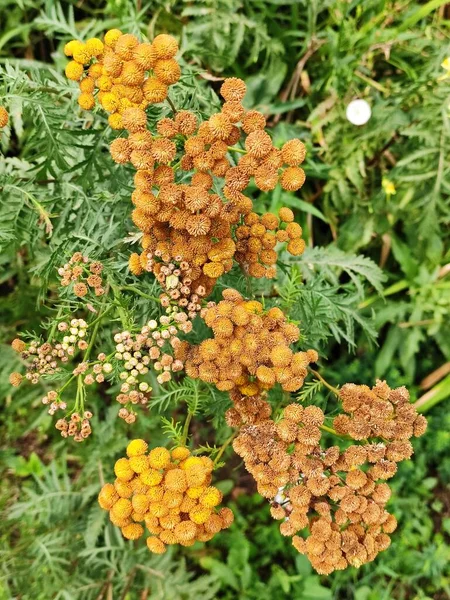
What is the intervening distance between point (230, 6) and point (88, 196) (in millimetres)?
1365

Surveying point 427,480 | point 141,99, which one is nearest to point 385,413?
point 141,99

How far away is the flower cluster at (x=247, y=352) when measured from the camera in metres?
1.33

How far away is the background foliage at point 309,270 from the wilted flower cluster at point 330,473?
0.70 metres

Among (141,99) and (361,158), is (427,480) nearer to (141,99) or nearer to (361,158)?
(361,158)

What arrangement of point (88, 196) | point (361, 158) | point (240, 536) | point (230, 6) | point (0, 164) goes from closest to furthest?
point (88, 196) → point (0, 164) → point (230, 6) → point (361, 158) → point (240, 536)

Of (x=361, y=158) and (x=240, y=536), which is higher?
(x=361, y=158)

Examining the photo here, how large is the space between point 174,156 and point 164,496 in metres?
0.83

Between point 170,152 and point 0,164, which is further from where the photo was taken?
point 0,164

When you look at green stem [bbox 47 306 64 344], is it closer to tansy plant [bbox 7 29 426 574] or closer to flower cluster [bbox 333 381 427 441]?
tansy plant [bbox 7 29 426 574]

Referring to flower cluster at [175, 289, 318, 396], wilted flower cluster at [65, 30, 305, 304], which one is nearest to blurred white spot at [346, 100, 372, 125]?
wilted flower cluster at [65, 30, 305, 304]

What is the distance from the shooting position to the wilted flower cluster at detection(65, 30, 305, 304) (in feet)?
4.27

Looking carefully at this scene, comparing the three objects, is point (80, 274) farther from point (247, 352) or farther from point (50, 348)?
point (247, 352)

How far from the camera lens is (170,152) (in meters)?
1.30

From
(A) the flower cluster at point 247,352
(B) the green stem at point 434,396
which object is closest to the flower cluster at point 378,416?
(A) the flower cluster at point 247,352
